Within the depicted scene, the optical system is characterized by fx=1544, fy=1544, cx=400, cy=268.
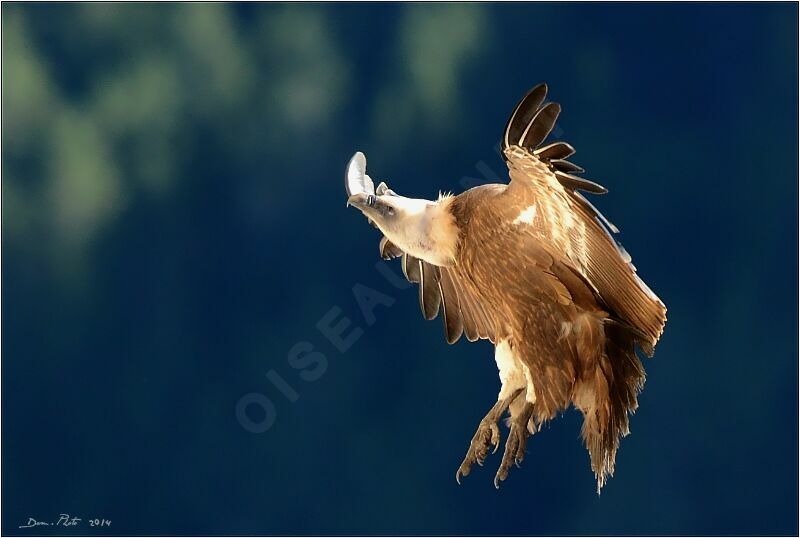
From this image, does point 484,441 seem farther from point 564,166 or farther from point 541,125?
point 541,125

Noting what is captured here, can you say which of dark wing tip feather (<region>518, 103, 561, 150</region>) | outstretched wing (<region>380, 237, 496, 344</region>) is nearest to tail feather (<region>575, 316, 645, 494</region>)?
outstretched wing (<region>380, 237, 496, 344</region>)

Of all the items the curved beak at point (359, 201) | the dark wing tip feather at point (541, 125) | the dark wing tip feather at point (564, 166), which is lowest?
the dark wing tip feather at point (564, 166)

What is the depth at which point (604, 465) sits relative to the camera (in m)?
4.93

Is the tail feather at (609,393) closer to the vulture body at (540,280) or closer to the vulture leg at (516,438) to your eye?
the vulture body at (540,280)

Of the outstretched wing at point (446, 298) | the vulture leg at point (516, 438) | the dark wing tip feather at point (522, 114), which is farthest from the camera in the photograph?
the outstretched wing at point (446, 298)

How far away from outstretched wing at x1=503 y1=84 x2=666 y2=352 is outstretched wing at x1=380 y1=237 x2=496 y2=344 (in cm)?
54

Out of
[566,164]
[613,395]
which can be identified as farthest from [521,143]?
[613,395]

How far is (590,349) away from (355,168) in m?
0.97

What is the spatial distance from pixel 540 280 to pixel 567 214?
22 centimetres

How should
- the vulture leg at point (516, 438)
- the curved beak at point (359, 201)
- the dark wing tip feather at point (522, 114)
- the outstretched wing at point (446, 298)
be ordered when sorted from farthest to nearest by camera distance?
the outstretched wing at point (446, 298) → the curved beak at point (359, 201) → the vulture leg at point (516, 438) → the dark wing tip feather at point (522, 114)

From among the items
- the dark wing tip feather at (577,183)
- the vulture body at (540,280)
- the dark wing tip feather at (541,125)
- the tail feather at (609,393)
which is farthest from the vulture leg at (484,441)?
the dark wing tip feather at (541,125)

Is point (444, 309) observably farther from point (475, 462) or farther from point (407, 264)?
point (475, 462)

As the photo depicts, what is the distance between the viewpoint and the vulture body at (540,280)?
454cm

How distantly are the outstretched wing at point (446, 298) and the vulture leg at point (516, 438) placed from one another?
328 millimetres
